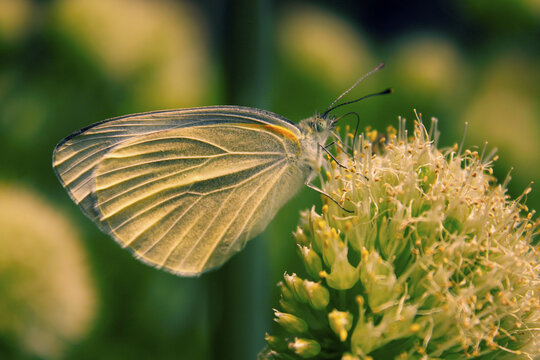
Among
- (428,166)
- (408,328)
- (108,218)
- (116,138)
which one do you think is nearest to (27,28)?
(116,138)

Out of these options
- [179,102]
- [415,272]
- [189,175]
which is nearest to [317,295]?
[415,272]

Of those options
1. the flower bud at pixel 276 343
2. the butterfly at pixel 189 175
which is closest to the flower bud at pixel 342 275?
the flower bud at pixel 276 343

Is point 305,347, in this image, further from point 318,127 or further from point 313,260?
point 318,127

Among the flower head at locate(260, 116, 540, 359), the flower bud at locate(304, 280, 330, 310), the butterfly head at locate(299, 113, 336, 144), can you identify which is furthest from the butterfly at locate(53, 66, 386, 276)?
the flower bud at locate(304, 280, 330, 310)

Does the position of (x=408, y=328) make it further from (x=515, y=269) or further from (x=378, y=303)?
Result: (x=515, y=269)

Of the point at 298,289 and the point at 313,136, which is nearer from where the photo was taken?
the point at 298,289

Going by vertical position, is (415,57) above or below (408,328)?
above
